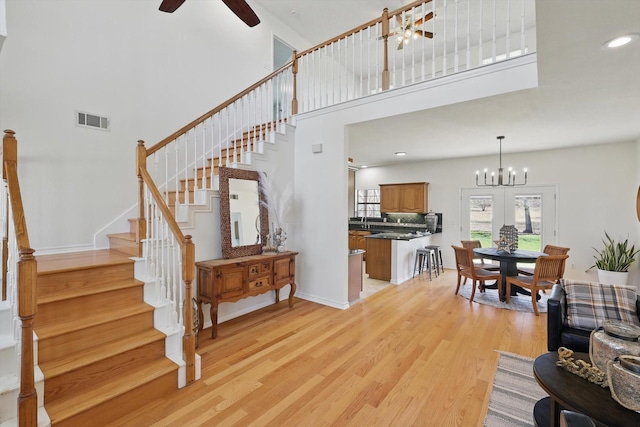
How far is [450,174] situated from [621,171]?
2929 millimetres

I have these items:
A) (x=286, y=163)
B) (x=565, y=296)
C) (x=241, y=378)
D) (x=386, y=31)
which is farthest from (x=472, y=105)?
(x=241, y=378)

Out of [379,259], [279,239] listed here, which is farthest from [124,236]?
[379,259]

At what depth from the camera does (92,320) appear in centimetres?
229

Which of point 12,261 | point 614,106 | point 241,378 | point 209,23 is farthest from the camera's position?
point 209,23

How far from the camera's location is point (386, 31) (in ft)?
12.2

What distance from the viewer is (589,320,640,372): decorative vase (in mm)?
1605

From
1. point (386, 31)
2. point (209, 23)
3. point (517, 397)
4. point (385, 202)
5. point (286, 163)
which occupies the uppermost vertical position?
point (209, 23)

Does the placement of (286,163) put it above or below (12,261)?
above

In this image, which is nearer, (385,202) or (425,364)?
(425,364)

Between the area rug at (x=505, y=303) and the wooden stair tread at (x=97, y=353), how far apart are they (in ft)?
14.8

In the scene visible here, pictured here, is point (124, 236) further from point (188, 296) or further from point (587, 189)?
point (587, 189)

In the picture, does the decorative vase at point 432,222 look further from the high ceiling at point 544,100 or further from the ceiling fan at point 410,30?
the ceiling fan at point 410,30

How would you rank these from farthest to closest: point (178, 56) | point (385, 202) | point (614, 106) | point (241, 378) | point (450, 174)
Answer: point (385, 202)
point (450, 174)
point (178, 56)
point (614, 106)
point (241, 378)

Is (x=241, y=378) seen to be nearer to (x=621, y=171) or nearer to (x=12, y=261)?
(x=12, y=261)
